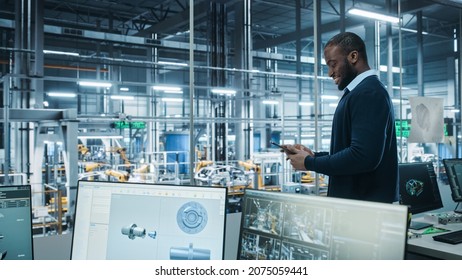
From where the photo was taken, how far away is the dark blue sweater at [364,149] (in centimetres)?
145

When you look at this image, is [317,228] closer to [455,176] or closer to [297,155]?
[297,155]

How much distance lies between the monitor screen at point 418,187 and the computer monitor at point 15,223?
179 cm

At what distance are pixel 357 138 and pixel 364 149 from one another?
5 centimetres

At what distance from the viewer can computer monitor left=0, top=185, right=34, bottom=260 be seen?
1.40 m

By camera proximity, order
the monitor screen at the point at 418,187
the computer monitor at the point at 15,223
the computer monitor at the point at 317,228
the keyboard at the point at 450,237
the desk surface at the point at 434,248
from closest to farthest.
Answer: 1. the computer monitor at the point at 317,228
2. the computer monitor at the point at 15,223
3. the desk surface at the point at 434,248
4. the keyboard at the point at 450,237
5. the monitor screen at the point at 418,187

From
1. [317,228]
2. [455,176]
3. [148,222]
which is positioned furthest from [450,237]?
[148,222]

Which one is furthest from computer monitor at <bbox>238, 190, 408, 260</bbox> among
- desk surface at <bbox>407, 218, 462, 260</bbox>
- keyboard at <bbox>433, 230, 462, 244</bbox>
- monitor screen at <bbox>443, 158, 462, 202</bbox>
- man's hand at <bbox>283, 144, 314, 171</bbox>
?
monitor screen at <bbox>443, 158, 462, 202</bbox>

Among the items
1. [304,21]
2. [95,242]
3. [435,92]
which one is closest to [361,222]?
[95,242]

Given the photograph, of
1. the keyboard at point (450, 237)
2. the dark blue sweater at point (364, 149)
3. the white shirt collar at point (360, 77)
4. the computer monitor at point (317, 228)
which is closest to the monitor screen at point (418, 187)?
the keyboard at point (450, 237)

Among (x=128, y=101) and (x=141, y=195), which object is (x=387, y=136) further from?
(x=128, y=101)

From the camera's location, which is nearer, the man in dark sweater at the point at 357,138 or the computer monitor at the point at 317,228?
the computer monitor at the point at 317,228

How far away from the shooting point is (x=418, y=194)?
2314mm

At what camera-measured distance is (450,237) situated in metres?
2.05

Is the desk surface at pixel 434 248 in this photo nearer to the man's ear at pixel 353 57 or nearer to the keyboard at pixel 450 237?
the keyboard at pixel 450 237
